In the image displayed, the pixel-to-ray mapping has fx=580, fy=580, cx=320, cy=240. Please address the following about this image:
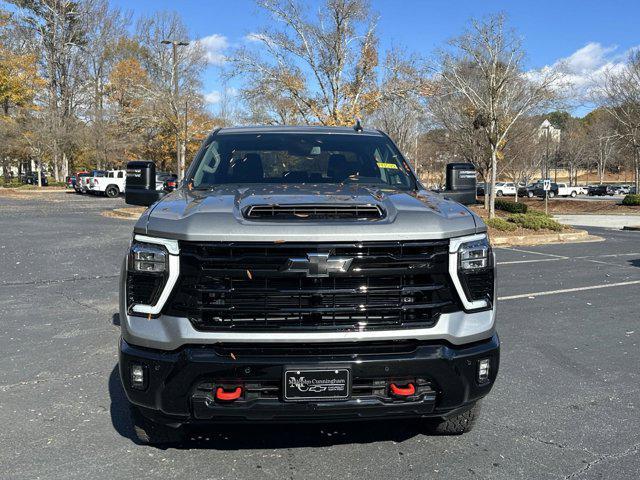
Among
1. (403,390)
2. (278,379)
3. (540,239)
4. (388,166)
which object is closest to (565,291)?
(388,166)

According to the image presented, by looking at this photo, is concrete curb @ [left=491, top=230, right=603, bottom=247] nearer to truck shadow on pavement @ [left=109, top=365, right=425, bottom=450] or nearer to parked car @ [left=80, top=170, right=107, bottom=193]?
truck shadow on pavement @ [left=109, top=365, right=425, bottom=450]

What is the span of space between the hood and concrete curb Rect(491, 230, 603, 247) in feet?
38.0

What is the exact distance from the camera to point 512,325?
245 inches

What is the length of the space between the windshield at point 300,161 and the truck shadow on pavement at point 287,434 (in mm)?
1613

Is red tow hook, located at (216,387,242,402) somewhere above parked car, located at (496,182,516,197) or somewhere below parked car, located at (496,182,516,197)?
below

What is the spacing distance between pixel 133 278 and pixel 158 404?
635 millimetres

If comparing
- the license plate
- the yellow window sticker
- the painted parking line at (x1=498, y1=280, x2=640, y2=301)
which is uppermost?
the yellow window sticker

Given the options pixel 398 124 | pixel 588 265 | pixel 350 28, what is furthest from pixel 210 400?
pixel 398 124

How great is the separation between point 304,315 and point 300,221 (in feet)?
1.52

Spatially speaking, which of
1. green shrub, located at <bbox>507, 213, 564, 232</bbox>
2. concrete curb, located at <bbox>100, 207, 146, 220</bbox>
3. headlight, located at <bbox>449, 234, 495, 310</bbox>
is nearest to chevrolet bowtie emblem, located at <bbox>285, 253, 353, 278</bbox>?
headlight, located at <bbox>449, 234, 495, 310</bbox>

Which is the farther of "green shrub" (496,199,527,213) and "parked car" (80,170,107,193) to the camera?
"parked car" (80,170,107,193)

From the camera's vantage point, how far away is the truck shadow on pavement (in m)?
3.41

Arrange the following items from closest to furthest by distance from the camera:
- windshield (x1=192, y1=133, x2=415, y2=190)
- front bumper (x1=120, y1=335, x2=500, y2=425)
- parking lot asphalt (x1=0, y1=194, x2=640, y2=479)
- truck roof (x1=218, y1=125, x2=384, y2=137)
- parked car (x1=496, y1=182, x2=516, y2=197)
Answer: front bumper (x1=120, y1=335, x2=500, y2=425) → parking lot asphalt (x1=0, y1=194, x2=640, y2=479) → windshield (x1=192, y1=133, x2=415, y2=190) → truck roof (x1=218, y1=125, x2=384, y2=137) → parked car (x1=496, y1=182, x2=516, y2=197)

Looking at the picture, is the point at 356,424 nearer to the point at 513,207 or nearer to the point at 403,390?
the point at 403,390
